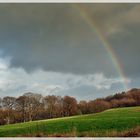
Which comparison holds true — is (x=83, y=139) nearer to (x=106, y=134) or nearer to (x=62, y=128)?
(x=106, y=134)

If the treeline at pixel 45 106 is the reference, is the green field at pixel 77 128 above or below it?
below

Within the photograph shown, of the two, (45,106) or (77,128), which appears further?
(45,106)

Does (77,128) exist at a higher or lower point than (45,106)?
lower

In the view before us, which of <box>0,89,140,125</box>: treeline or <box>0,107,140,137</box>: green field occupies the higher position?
<box>0,89,140,125</box>: treeline

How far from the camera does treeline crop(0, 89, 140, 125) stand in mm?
24234

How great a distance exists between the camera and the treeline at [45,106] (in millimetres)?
24234

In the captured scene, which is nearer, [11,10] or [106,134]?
[106,134]

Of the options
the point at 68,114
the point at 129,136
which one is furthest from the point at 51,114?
the point at 129,136

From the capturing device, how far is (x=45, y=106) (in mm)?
24422

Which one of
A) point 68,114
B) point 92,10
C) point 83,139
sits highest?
point 92,10

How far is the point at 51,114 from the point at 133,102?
240 inches

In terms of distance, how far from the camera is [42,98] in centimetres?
2592

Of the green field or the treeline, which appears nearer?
the green field

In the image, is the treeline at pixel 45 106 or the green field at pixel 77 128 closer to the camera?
the green field at pixel 77 128
